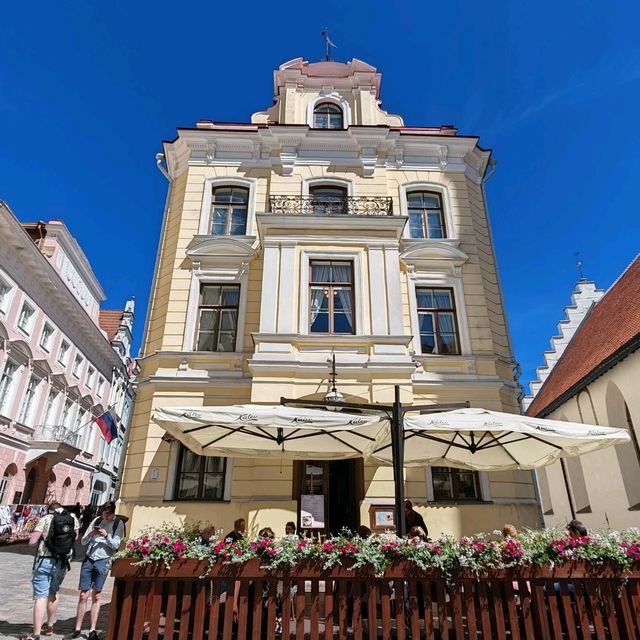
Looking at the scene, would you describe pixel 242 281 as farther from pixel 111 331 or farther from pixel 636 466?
pixel 111 331

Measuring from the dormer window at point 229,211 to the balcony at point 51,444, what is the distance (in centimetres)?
1671

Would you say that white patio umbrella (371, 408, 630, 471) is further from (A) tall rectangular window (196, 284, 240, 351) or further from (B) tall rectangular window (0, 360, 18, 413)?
(B) tall rectangular window (0, 360, 18, 413)

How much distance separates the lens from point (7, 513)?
60.3ft

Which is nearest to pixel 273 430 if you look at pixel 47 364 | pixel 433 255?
pixel 433 255

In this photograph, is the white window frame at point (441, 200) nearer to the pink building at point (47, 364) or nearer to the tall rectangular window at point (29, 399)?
the pink building at point (47, 364)

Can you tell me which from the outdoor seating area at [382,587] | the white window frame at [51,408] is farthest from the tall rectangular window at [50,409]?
the outdoor seating area at [382,587]

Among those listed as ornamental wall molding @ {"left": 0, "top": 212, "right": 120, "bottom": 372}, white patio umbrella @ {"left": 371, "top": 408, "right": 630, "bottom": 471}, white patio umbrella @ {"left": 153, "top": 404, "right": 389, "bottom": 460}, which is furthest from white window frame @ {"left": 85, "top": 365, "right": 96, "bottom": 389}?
white patio umbrella @ {"left": 371, "top": 408, "right": 630, "bottom": 471}

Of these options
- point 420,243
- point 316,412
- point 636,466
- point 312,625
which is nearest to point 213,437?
point 316,412

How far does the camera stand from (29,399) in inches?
913

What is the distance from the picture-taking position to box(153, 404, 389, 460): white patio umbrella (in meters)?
6.80

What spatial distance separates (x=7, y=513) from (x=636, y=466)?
23571mm

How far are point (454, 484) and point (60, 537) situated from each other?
333 inches

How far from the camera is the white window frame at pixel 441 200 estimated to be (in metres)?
14.1

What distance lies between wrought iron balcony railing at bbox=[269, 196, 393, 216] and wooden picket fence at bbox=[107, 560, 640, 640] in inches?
403
